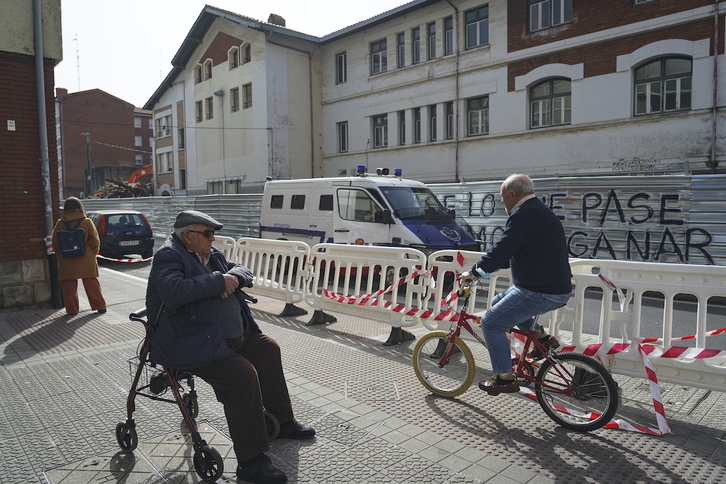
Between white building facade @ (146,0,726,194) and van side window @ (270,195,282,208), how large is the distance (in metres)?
12.2

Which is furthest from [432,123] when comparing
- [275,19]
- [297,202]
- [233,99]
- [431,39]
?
[275,19]

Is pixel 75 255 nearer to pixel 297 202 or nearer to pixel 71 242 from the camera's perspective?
pixel 71 242

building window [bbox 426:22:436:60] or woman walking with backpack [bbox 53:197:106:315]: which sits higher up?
building window [bbox 426:22:436:60]

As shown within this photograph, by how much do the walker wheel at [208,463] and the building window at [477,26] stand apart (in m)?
23.2

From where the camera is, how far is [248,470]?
132 inches

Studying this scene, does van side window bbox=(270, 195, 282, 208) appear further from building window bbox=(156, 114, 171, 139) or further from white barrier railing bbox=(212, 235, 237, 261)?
building window bbox=(156, 114, 171, 139)

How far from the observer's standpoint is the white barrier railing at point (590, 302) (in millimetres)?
4516

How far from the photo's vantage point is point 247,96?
107ft

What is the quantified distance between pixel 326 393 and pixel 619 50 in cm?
1910

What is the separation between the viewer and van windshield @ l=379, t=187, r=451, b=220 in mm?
11562

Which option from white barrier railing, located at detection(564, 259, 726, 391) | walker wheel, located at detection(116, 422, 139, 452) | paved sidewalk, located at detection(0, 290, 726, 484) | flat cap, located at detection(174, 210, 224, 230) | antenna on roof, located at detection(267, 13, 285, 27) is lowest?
paved sidewalk, located at detection(0, 290, 726, 484)

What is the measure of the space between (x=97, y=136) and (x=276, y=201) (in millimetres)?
60672

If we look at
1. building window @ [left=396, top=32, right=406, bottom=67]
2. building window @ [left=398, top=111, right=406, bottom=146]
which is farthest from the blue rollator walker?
building window @ [left=396, top=32, right=406, bottom=67]

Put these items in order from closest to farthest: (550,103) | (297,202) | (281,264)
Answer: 1. (281,264)
2. (297,202)
3. (550,103)
